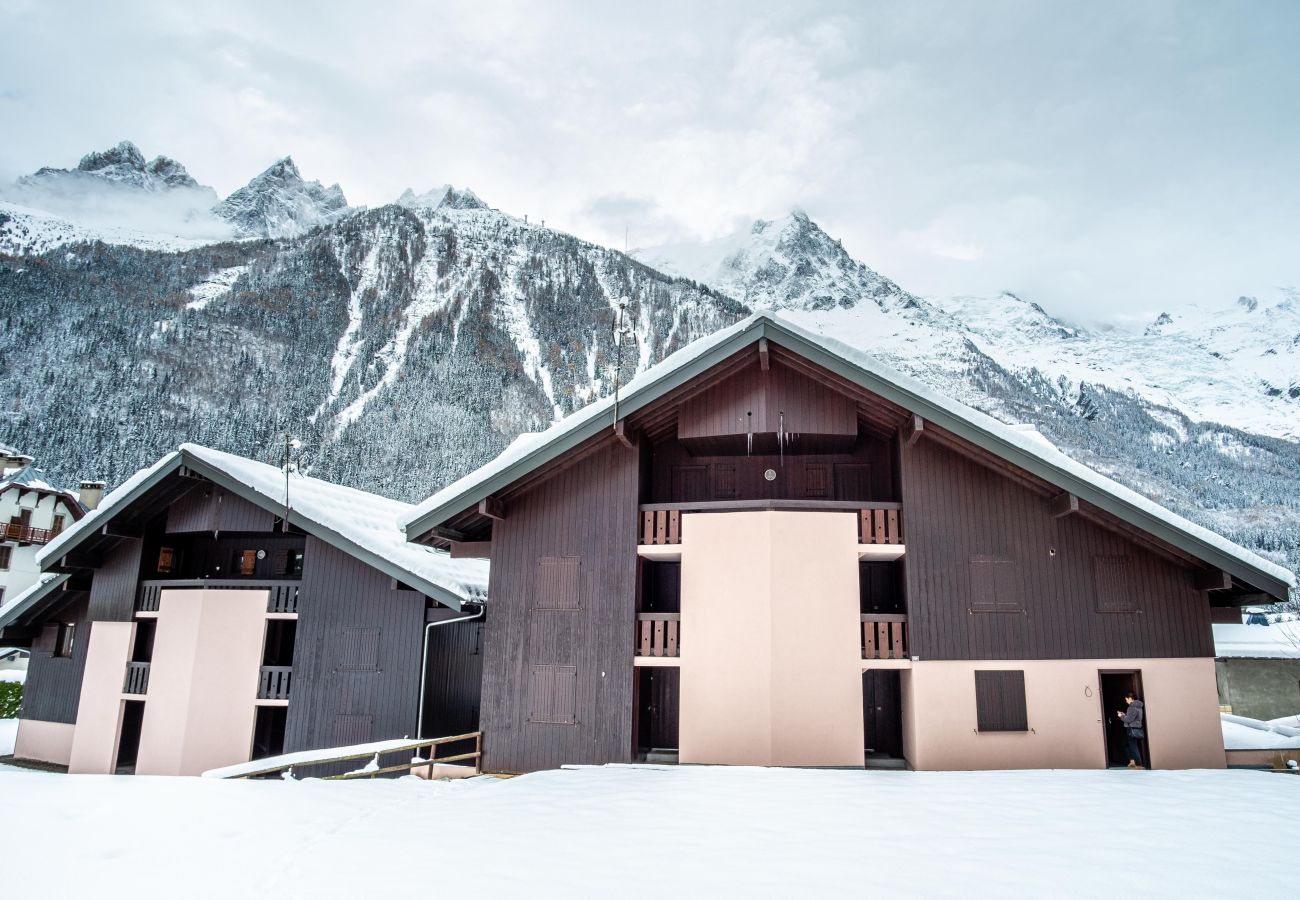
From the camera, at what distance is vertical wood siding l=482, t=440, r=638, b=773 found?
1504 cm

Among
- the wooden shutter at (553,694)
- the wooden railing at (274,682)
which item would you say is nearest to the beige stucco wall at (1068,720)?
the wooden shutter at (553,694)

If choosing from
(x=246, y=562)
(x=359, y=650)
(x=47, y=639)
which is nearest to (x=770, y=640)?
(x=359, y=650)

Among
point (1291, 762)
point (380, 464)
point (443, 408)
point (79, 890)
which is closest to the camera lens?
point (79, 890)

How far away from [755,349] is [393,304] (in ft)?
445

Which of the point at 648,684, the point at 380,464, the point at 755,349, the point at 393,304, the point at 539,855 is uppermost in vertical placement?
the point at 393,304

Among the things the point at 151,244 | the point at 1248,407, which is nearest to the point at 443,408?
the point at 151,244

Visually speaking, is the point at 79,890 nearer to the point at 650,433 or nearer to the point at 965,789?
the point at 965,789

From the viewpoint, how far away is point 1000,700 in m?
14.6

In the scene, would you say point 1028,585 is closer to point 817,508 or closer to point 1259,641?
point 817,508

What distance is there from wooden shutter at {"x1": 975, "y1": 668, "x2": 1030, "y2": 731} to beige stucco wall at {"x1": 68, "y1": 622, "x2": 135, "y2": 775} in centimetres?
1986

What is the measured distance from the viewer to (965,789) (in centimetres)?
1114

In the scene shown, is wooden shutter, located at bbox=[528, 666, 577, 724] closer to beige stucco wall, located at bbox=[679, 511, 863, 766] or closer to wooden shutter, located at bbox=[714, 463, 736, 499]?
beige stucco wall, located at bbox=[679, 511, 863, 766]

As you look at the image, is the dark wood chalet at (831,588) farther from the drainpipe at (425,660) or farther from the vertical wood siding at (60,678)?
the vertical wood siding at (60,678)

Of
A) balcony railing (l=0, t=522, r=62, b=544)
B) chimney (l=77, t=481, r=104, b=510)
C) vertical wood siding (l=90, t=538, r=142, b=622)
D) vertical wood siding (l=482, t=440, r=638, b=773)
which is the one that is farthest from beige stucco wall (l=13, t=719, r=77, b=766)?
balcony railing (l=0, t=522, r=62, b=544)
